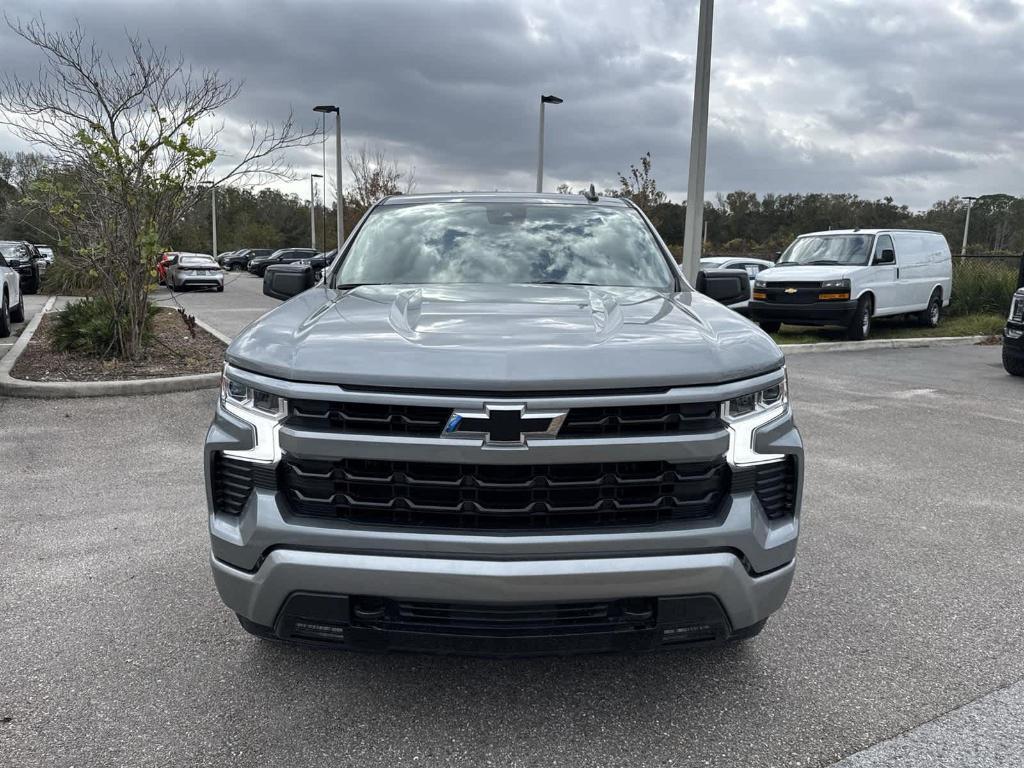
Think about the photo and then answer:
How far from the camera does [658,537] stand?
95.4 inches

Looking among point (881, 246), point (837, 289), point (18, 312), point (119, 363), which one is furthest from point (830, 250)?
point (18, 312)

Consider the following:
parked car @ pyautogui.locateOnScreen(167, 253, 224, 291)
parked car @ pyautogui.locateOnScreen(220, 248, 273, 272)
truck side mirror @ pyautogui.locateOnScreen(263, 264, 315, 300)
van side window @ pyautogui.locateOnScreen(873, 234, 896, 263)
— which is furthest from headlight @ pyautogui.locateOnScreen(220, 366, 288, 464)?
parked car @ pyautogui.locateOnScreen(220, 248, 273, 272)

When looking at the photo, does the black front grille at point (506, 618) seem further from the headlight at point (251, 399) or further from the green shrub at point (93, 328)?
the green shrub at point (93, 328)

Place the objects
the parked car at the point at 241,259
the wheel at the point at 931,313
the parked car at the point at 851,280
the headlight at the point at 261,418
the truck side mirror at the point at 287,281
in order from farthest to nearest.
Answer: the parked car at the point at 241,259
the wheel at the point at 931,313
the parked car at the point at 851,280
the truck side mirror at the point at 287,281
the headlight at the point at 261,418

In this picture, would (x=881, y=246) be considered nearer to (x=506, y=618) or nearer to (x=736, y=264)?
(x=736, y=264)

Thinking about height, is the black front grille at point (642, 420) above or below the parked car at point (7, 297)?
above

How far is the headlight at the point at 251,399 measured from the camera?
253 centimetres

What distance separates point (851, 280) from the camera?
47.4ft

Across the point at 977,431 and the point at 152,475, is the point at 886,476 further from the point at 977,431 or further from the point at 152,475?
the point at 152,475

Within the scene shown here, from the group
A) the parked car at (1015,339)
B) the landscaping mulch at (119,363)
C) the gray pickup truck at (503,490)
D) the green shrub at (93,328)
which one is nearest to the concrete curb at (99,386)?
the landscaping mulch at (119,363)

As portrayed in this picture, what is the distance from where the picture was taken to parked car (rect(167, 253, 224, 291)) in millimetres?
28016

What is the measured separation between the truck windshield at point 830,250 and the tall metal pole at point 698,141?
178 inches

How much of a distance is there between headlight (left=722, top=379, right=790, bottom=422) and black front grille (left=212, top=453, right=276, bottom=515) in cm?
140

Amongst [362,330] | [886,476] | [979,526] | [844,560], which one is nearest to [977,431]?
[886,476]
